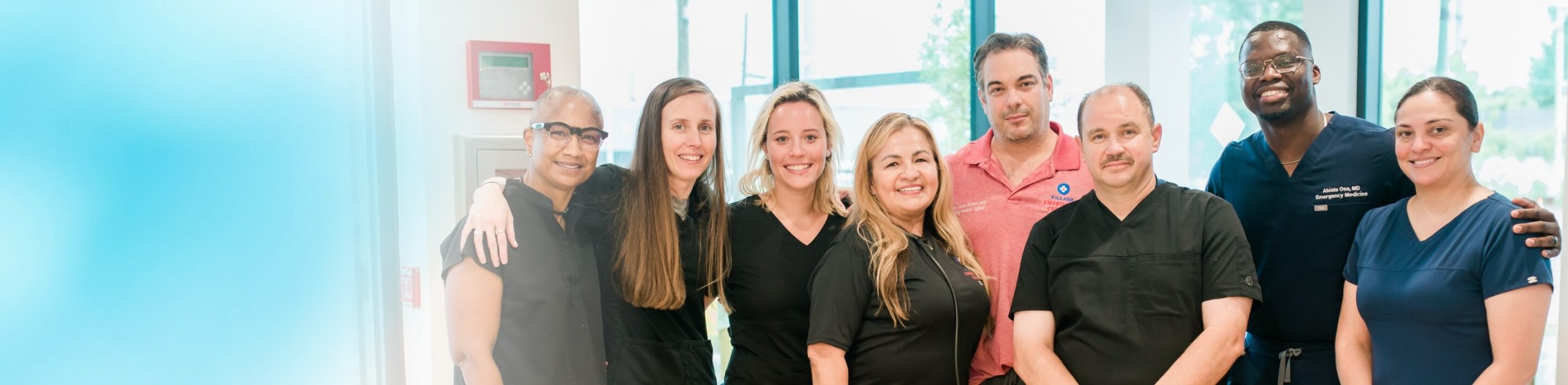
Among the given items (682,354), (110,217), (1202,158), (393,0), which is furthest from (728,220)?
(1202,158)

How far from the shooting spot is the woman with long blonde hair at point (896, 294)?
2.22 m

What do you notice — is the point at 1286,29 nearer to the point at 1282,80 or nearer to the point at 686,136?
the point at 1282,80

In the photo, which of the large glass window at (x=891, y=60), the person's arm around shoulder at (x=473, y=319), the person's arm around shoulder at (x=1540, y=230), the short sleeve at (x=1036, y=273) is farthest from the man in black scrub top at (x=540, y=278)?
the large glass window at (x=891, y=60)

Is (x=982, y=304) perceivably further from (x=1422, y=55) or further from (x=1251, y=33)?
(x=1422, y=55)

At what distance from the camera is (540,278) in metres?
2.09

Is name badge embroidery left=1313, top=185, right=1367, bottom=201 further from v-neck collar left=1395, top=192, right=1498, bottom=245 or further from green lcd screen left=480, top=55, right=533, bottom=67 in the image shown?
green lcd screen left=480, top=55, right=533, bottom=67

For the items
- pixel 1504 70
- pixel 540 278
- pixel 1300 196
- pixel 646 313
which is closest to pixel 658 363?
pixel 646 313

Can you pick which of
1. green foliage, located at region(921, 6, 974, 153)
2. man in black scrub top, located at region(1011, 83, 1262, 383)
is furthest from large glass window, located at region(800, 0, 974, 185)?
man in black scrub top, located at region(1011, 83, 1262, 383)

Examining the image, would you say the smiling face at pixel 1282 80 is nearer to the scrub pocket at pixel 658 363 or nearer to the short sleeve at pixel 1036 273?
the short sleeve at pixel 1036 273

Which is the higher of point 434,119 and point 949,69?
point 949,69

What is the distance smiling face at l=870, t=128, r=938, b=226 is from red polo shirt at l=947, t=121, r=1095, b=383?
0.30m

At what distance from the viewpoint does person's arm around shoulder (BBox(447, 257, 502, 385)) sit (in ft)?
6.42

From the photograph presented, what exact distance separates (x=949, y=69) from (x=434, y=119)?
371 centimetres

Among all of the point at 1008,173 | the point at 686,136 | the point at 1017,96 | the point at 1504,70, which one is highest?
the point at 1504,70
